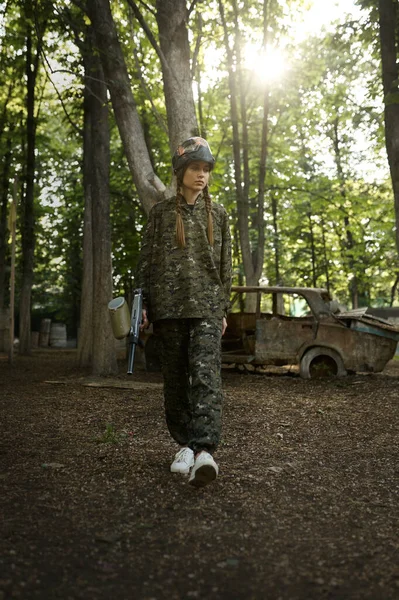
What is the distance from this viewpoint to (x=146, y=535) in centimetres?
327

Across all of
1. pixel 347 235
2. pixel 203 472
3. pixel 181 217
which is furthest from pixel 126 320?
pixel 347 235

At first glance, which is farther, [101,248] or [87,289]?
[87,289]

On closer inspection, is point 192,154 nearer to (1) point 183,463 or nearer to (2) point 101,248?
(1) point 183,463

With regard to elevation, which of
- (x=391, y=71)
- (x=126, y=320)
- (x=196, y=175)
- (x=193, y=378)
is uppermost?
(x=391, y=71)

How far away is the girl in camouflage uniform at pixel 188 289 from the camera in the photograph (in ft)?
14.5

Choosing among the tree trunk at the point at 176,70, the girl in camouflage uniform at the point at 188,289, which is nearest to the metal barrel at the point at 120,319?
the girl in camouflage uniform at the point at 188,289

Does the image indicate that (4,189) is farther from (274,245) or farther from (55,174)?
(274,245)

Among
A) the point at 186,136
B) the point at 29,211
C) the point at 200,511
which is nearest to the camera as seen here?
the point at 200,511

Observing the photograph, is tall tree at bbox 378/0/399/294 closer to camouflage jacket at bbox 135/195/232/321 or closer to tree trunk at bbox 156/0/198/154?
→ tree trunk at bbox 156/0/198/154

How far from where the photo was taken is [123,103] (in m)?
10.4

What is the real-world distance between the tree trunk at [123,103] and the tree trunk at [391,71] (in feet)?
11.5

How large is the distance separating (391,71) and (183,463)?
785 centimetres

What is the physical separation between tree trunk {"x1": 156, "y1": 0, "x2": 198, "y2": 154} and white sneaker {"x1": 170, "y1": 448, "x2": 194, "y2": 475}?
19.3 feet

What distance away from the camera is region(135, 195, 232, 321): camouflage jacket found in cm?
448
